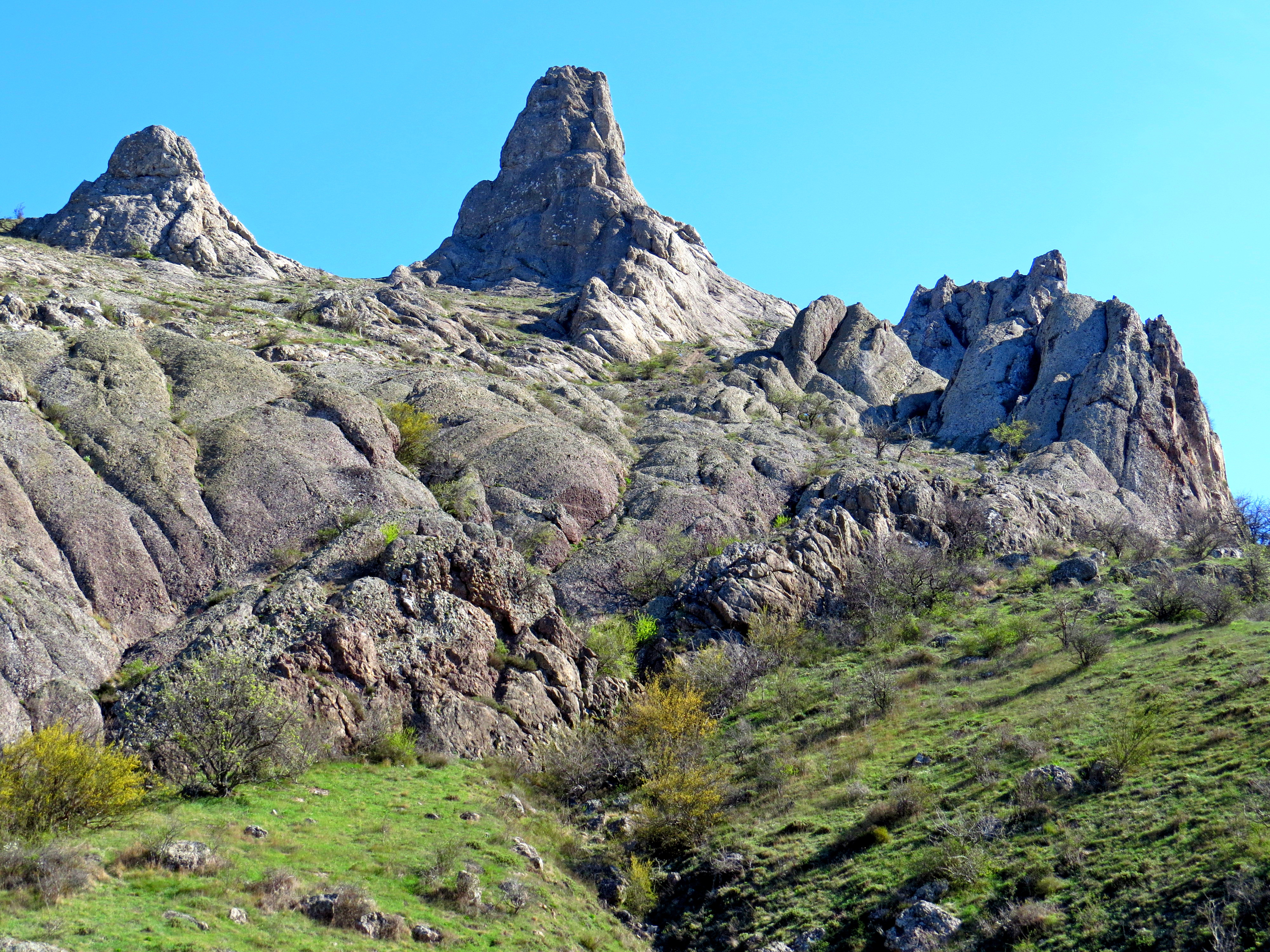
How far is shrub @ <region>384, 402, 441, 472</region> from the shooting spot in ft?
147

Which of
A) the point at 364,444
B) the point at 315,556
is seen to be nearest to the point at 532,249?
the point at 364,444

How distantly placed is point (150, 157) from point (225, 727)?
256ft

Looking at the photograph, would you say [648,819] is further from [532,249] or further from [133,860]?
[532,249]

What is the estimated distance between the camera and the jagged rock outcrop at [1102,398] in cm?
6550

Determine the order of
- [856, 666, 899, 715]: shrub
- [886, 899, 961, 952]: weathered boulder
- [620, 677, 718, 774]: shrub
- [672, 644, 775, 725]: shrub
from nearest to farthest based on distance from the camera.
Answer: [886, 899, 961, 952]: weathered boulder
[620, 677, 718, 774]: shrub
[856, 666, 899, 715]: shrub
[672, 644, 775, 725]: shrub

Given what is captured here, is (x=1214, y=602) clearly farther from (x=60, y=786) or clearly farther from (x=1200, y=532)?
(x=60, y=786)

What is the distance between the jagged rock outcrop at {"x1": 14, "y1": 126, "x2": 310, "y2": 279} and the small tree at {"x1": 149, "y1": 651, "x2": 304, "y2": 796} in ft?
201

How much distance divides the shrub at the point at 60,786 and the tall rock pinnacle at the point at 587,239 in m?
63.9

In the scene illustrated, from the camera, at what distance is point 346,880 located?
19.6m

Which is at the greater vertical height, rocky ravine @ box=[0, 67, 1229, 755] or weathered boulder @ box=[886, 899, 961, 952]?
rocky ravine @ box=[0, 67, 1229, 755]

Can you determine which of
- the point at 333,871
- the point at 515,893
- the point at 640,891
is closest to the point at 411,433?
the point at 640,891

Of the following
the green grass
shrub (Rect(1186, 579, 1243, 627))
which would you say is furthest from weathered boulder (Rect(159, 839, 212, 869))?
shrub (Rect(1186, 579, 1243, 627))

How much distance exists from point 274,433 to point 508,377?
22388mm

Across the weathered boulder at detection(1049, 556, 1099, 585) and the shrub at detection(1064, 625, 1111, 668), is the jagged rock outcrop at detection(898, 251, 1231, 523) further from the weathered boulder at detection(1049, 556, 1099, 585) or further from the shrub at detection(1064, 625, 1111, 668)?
the shrub at detection(1064, 625, 1111, 668)
